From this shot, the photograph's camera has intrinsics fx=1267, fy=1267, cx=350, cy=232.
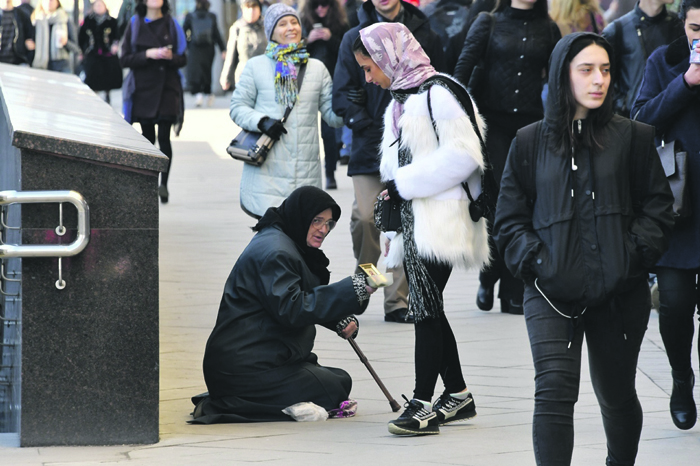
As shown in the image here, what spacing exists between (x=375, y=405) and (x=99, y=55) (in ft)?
42.5

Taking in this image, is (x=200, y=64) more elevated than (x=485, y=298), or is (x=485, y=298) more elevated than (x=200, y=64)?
(x=485, y=298)

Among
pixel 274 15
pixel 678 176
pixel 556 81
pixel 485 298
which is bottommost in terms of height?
pixel 485 298

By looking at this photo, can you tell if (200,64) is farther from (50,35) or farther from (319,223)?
(319,223)

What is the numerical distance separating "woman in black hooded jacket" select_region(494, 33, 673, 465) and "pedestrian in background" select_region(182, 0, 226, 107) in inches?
915

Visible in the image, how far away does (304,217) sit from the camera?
598cm

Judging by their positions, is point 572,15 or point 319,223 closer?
point 319,223

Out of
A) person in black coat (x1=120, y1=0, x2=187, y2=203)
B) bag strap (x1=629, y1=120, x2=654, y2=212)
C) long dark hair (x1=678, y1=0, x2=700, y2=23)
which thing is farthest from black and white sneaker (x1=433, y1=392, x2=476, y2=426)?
person in black coat (x1=120, y1=0, x2=187, y2=203)

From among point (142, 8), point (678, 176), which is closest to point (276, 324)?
point (678, 176)

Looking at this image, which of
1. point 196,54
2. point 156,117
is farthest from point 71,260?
point 196,54

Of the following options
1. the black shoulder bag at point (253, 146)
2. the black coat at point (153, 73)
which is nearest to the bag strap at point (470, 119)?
the black shoulder bag at point (253, 146)

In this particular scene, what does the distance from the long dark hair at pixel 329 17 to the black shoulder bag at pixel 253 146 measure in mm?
4820

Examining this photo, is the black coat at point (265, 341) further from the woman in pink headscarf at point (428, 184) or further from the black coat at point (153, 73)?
the black coat at point (153, 73)

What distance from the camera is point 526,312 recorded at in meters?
4.38

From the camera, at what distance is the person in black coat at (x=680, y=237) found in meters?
5.48
